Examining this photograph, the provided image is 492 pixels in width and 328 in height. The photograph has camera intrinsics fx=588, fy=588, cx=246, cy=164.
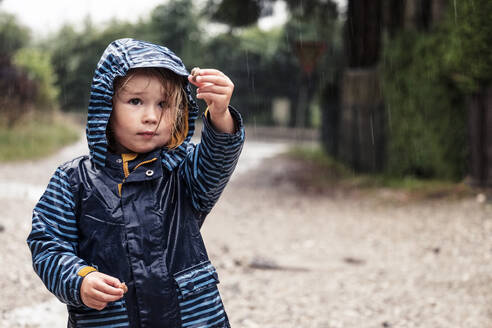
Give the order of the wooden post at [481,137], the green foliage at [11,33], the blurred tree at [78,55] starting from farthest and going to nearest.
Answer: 1. the green foliage at [11,33]
2. the blurred tree at [78,55]
3. the wooden post at [481,137]

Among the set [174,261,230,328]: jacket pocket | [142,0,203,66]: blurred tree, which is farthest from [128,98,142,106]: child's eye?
[142,0,203,66]: blurred tree

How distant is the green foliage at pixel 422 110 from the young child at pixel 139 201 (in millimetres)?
7345

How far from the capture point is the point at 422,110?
945 cm

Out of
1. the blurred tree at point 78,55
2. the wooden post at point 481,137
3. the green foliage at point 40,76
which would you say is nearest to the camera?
the wooden post at point 481,137

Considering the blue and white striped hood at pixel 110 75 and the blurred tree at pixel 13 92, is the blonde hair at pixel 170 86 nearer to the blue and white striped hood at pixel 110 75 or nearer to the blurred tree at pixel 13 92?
the blue and white striped hood at pixel 110 75

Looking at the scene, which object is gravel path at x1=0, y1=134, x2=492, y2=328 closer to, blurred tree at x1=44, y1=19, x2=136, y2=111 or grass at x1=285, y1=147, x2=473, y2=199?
grass at x1=285, y1=147, x2=473, y2=199

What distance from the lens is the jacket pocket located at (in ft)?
6.23

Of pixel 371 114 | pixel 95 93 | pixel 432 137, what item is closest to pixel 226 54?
pixel 371 114

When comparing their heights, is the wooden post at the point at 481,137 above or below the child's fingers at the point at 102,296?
below

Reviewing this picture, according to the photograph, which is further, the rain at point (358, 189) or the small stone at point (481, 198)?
the small stone at point (481, 198)

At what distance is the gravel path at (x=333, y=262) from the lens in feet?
12.5

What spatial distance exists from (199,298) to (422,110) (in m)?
8.19

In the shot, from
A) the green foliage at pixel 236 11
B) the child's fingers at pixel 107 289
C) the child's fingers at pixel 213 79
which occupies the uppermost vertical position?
the green foliage at pixel 236 11

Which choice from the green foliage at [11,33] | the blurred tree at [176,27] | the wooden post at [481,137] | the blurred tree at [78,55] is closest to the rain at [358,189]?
the wooden post at [481,137]
